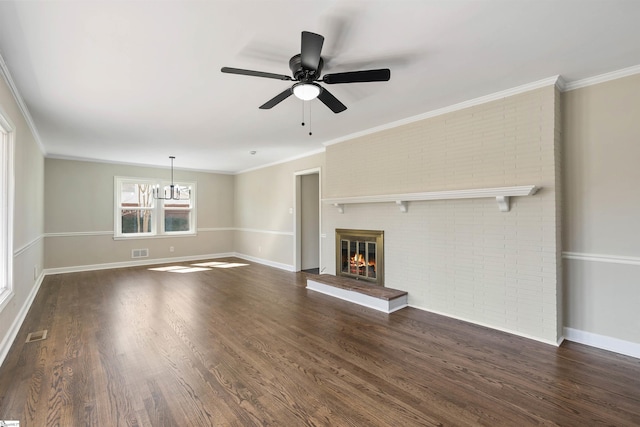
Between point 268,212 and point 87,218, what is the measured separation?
3987 millimetres

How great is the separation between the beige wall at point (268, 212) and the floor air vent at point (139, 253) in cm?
230

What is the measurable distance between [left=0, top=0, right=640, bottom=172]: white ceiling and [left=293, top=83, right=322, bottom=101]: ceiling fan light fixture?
288mm

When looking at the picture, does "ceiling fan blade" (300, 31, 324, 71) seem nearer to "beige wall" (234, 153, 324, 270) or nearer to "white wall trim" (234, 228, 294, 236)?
"beige wall" (234, 153, 324, 270)

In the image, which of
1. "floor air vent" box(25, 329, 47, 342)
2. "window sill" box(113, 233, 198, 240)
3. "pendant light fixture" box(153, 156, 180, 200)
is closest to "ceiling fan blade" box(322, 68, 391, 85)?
"floor air vent" box(25, 329, 47, 342)

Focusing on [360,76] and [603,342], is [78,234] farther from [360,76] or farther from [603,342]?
[603,342]

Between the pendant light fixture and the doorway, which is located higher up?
the pendant light fixture

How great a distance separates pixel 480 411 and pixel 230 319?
2.67 m

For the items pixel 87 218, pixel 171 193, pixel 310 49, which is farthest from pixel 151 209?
pixel 310 49

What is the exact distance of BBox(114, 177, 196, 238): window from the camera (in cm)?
703

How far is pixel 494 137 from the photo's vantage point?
128 inches

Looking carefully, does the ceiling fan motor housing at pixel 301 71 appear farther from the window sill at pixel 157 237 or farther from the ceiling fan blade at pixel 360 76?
the window sill at pixel 157 237

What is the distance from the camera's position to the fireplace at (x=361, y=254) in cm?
443

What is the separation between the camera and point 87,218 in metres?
6.55

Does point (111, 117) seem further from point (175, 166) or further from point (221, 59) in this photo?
point (175, 166)
